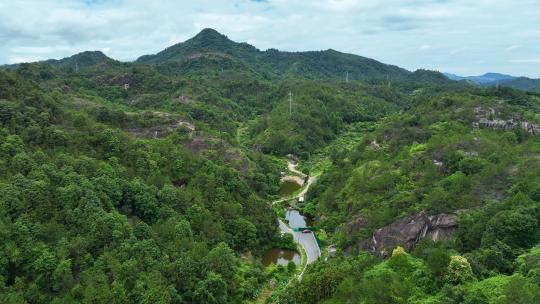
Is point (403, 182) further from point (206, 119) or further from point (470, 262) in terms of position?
point (206, 119)

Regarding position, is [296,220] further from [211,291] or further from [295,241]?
[211,291]

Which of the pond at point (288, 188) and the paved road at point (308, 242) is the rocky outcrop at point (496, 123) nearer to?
the paved road at point (308, 242)

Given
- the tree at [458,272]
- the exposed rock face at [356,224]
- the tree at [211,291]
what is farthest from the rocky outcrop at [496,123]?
the tree at [211,291]

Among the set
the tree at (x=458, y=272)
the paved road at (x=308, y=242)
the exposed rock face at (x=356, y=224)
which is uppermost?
the tree at (x=458, y=272)

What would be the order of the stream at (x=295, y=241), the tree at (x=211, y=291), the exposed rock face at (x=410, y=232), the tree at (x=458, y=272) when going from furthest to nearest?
the stream at (x=295, y=241) → the exposed rock face at (x=410, y=232) → the tree at (x=211, y=291) → the tree at (x=458, y=272)

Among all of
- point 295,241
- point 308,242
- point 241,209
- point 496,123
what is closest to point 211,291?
point 241,209

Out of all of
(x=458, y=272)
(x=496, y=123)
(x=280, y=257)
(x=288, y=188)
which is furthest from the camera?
(x=288, y=188)

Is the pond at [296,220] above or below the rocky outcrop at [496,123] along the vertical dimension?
below

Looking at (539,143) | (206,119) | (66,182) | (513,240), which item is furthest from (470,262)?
(206,119)
